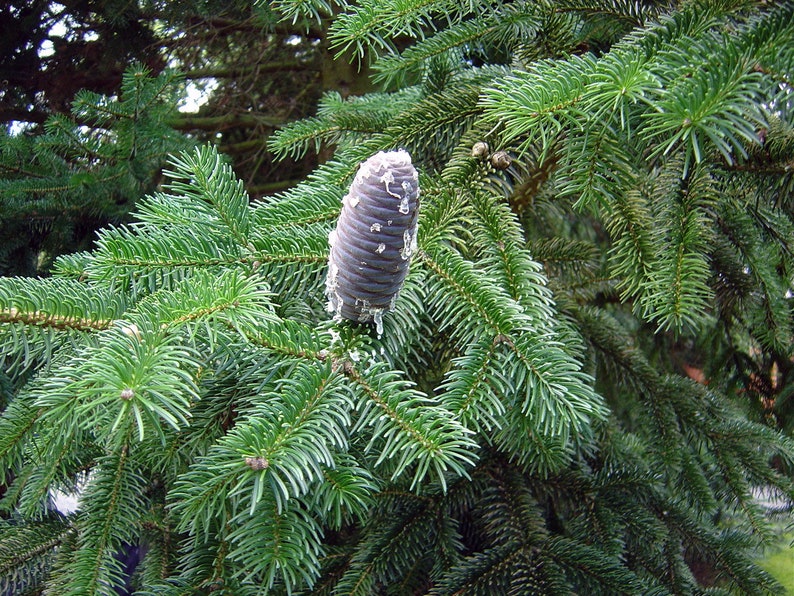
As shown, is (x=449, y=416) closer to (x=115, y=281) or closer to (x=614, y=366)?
(x=115, y=281)

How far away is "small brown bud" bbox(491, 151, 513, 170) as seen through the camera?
3.26ft

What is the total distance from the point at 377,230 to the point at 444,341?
432 millimetres

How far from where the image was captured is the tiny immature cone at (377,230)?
0.64 metres

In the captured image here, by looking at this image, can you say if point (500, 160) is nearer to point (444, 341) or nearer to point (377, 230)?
point (444, 341)

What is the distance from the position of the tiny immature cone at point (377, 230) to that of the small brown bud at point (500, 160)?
0.37m

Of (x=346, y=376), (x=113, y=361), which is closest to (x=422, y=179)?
(x=346, y=376)

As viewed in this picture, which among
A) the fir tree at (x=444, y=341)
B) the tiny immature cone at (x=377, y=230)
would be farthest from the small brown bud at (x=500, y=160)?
the tiny immature cone at (x=377, y=230)

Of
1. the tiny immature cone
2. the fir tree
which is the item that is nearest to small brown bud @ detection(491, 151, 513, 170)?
the fir tree

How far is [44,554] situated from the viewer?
115 cm

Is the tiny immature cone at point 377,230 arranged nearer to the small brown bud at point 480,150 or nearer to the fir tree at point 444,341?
the fir tree at point 444,341

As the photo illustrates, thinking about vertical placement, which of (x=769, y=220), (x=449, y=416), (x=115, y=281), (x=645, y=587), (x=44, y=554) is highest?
(x=115, y=281)

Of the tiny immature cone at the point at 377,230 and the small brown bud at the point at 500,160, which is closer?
the tiny immature cone at the point at 377,230

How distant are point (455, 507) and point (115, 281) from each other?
2.92ft

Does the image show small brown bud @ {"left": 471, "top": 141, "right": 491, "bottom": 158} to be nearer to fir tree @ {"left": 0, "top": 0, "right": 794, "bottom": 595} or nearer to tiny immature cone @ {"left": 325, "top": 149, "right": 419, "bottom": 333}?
fir tree @ {"left": 0, "top": 0, "right": 794, "bottom": 595}
